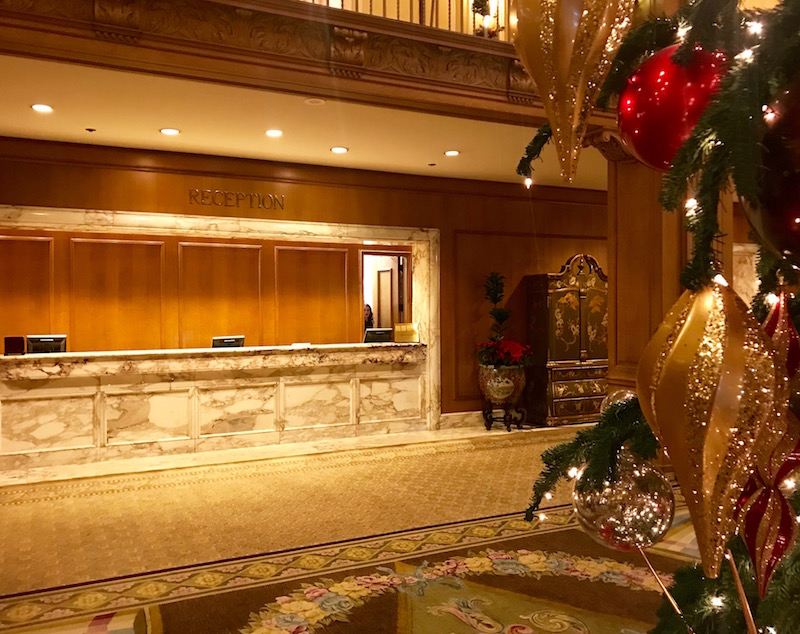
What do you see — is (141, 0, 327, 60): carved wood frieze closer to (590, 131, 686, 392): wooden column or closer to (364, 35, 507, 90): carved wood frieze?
(364, 35, 507, 90): carved wood frieze

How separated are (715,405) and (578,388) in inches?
296

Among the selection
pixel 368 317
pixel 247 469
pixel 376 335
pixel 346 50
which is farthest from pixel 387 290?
pixel 346 50

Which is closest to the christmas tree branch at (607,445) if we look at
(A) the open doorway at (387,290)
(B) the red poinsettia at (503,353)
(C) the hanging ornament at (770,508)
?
(C) the hanging ornament at (770,508)

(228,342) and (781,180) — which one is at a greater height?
(781,180)

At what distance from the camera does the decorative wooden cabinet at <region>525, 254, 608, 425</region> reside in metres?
7.69

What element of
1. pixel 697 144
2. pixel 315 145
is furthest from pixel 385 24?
pixel 697 144

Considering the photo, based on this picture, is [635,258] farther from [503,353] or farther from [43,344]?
[43,344]

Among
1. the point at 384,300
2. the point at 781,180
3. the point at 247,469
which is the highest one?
the point at 384,300

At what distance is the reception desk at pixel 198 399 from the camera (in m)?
5.83

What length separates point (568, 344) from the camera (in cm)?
774

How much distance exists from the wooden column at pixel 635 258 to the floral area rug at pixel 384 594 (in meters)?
1.74

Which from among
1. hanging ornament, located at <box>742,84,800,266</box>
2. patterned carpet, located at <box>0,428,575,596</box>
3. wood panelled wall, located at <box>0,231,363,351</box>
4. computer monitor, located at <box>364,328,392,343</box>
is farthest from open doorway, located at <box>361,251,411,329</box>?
hanging ornament, located at <box>742,84,800,266</box>

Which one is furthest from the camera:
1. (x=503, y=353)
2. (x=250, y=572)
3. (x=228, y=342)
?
(x=503, y=353)

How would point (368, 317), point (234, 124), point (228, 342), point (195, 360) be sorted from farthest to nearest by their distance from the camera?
point (368, 317), point (228, 342), point (195, 360), point (234, 124)
